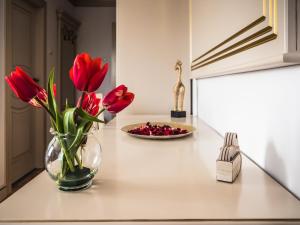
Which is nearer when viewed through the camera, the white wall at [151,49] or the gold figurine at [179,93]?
the gold figurine at [179,93]

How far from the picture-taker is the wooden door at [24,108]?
7.82 ft

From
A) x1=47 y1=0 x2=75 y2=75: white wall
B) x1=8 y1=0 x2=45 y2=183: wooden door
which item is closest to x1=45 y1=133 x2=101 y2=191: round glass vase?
x1=8 y1=0 x2=45 y2=183: wooden door

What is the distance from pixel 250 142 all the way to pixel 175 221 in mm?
425

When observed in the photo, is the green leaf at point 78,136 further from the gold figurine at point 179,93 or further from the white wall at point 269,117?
the gold figurine at point 179,93

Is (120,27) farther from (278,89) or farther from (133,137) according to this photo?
(278,89)

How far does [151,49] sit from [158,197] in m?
1.52

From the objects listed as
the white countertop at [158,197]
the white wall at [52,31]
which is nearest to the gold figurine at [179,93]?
the white countertop at [158,197]

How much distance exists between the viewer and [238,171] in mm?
521

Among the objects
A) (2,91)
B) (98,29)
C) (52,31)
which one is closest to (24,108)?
(2,91)

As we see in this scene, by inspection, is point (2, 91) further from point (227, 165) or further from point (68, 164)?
point (227, 165)

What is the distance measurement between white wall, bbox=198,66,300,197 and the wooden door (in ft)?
7.04

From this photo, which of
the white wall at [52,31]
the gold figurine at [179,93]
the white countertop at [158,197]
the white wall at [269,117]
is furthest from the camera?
the white wall at [52,31]

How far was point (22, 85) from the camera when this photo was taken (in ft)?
1.29

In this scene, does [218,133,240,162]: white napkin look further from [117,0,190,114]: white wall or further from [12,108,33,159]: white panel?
[12,108,33,159]: white panel
